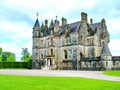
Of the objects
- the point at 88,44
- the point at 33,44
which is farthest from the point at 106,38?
the point at 33,44

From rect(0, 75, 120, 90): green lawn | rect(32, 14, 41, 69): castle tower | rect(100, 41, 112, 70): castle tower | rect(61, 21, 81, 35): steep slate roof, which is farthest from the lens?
rect(32, 14, 41, 69): castle tower

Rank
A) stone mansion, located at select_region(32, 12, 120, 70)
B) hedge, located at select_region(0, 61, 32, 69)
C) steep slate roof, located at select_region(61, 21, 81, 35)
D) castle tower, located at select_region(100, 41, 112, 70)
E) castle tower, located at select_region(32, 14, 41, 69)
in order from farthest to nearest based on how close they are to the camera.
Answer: hedge, located at select_region(0, 61, 32, 69) < castle tower, located at select_region(32, 14, 41, 69) < steep slate roof, located at select_region(61, 21, 81, 35) < stone mansion, located at select_region(32, 12, 120, 70) < castle tower, located at select_region(100, 41, 112, 70)

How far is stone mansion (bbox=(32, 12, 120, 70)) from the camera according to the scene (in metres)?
57.2

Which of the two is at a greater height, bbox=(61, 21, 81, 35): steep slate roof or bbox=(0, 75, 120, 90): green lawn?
bbox=(61, 21, 81, 35): steep slate roof

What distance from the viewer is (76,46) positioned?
61250 millimetres

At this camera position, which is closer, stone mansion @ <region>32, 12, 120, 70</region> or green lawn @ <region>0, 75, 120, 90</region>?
green lawn @ <region>0, 75, 120, 90</region>

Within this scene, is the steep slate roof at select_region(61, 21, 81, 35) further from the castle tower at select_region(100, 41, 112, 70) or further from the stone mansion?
the castle tower at select_region(100, 41, 112, 70)

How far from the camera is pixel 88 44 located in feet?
208

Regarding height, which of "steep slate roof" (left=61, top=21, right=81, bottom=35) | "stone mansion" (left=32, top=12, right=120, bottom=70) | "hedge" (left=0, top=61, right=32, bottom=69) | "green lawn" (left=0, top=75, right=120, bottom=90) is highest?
"steep slate roof" (left=61, top=21, right=81, bottom=35)

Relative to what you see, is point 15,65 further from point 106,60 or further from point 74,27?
point 106,60

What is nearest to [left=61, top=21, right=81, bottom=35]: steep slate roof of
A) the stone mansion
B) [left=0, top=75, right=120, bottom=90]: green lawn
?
the stone mansion

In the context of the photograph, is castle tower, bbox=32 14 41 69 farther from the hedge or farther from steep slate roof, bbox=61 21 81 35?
steep slate roof, bbox=61 21 81 35

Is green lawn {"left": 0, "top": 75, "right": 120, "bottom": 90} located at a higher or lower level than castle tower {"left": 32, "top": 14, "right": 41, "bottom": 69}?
lower

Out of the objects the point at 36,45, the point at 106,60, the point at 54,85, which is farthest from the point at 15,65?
the point at 54,85
